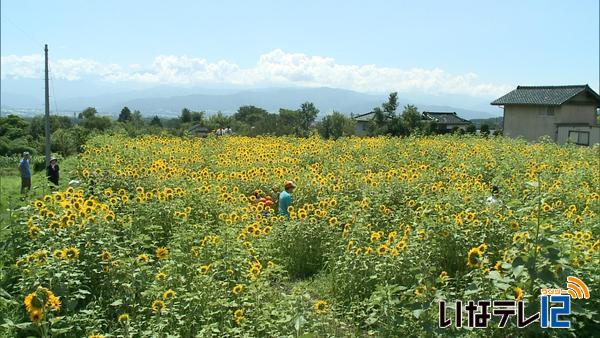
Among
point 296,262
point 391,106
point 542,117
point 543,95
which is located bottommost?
point 296,262

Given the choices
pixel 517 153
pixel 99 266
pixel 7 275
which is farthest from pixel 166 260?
pixel 517 153

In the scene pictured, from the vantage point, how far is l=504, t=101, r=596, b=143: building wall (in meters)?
27.9

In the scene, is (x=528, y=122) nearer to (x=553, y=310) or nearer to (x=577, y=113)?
(x=577, y=113)

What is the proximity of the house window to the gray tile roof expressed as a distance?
10.1ft

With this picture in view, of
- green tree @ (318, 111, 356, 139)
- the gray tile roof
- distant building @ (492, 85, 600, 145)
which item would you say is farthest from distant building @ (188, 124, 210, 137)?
the gray tile roof

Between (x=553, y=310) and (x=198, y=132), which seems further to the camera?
(x=198, y=132)

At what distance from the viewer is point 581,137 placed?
24453 millimetres

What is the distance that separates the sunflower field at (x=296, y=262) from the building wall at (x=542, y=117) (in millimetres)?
22613

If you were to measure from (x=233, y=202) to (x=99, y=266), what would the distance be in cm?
288

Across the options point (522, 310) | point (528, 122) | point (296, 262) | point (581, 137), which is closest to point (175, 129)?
point (528, 122)

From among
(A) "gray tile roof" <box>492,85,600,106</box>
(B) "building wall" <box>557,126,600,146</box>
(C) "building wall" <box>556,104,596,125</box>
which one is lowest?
(B) "building wall" <box>557,126,600,146</box>

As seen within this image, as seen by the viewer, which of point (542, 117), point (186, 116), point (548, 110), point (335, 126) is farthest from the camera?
point (186, 116)

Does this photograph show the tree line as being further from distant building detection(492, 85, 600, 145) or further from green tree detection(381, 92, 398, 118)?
distant building detection(492, 85, 600, 145)

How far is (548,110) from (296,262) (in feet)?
87.9
